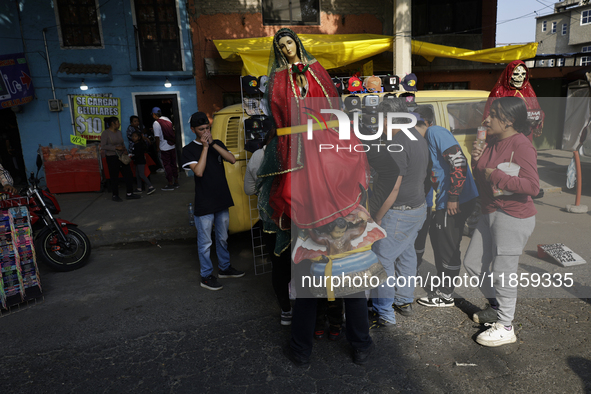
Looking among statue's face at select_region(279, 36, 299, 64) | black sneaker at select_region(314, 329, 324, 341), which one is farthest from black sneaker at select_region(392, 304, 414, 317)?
statue's face at select_region(279, 36, 299, 64)

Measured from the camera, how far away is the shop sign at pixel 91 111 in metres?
10.8

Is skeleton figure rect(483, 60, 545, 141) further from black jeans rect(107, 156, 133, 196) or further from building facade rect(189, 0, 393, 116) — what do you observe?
black jeans rect(107, 156, 133, 196)

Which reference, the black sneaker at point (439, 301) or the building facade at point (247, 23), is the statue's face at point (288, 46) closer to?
the black sneaker at point (439, 301)

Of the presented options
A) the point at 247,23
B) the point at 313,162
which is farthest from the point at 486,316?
the point at 247,23

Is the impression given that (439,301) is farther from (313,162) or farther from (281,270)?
(313,162)

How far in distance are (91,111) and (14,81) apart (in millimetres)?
1840

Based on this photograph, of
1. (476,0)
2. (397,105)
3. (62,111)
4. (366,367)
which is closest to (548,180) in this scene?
(476,0)

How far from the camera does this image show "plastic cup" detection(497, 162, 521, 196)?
2.91 meters

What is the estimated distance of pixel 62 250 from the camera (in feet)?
16.5

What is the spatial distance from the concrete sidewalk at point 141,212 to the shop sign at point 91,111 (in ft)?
6.71

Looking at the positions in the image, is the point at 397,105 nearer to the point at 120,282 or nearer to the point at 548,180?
the point at 120,282

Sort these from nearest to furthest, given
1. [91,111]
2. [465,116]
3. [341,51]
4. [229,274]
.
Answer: [229,274] < [465,116] < [341,51] < [91,111]

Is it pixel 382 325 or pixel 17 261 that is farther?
pixel 17 261

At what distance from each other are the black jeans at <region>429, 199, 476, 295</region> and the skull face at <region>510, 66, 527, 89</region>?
70.6 inches
